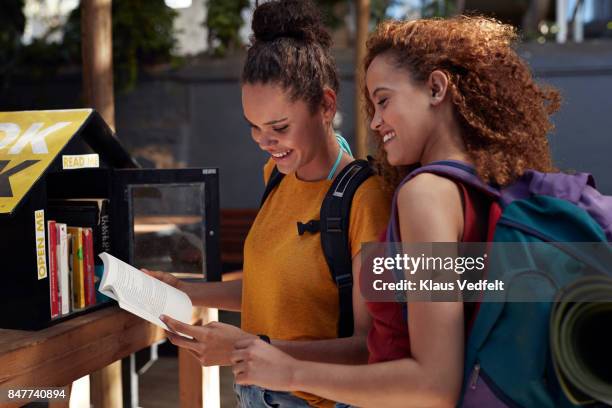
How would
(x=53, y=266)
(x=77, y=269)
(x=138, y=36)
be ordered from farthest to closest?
(x=138, y=36) → (x=77, y=269) → (x=53, y=266)

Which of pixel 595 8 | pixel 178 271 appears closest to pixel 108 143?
pixel 178 271

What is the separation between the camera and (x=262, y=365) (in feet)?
3.85

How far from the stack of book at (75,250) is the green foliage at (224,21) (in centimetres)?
488

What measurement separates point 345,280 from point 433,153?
0.38 metres

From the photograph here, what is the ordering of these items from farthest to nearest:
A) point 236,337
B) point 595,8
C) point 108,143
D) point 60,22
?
1. point 595,8
2. point 60,22
3. point 108,143
4. point 236,337

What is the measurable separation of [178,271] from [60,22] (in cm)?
576

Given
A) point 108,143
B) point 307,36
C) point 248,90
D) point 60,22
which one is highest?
point 60,22

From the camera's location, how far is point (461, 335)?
0.99 metres

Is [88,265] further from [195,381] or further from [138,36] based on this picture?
[138,36]

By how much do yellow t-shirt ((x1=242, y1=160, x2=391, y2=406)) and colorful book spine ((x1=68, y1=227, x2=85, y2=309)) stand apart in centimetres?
49

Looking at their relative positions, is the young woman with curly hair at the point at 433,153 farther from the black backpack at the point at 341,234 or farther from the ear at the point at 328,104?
the ear at the point at 328,104

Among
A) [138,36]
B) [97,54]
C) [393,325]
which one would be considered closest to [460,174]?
[393,325]

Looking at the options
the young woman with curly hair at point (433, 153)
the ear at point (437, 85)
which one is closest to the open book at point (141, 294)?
the young woman with curly hair at point (433, 153)

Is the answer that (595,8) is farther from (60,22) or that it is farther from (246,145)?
(60,22)
